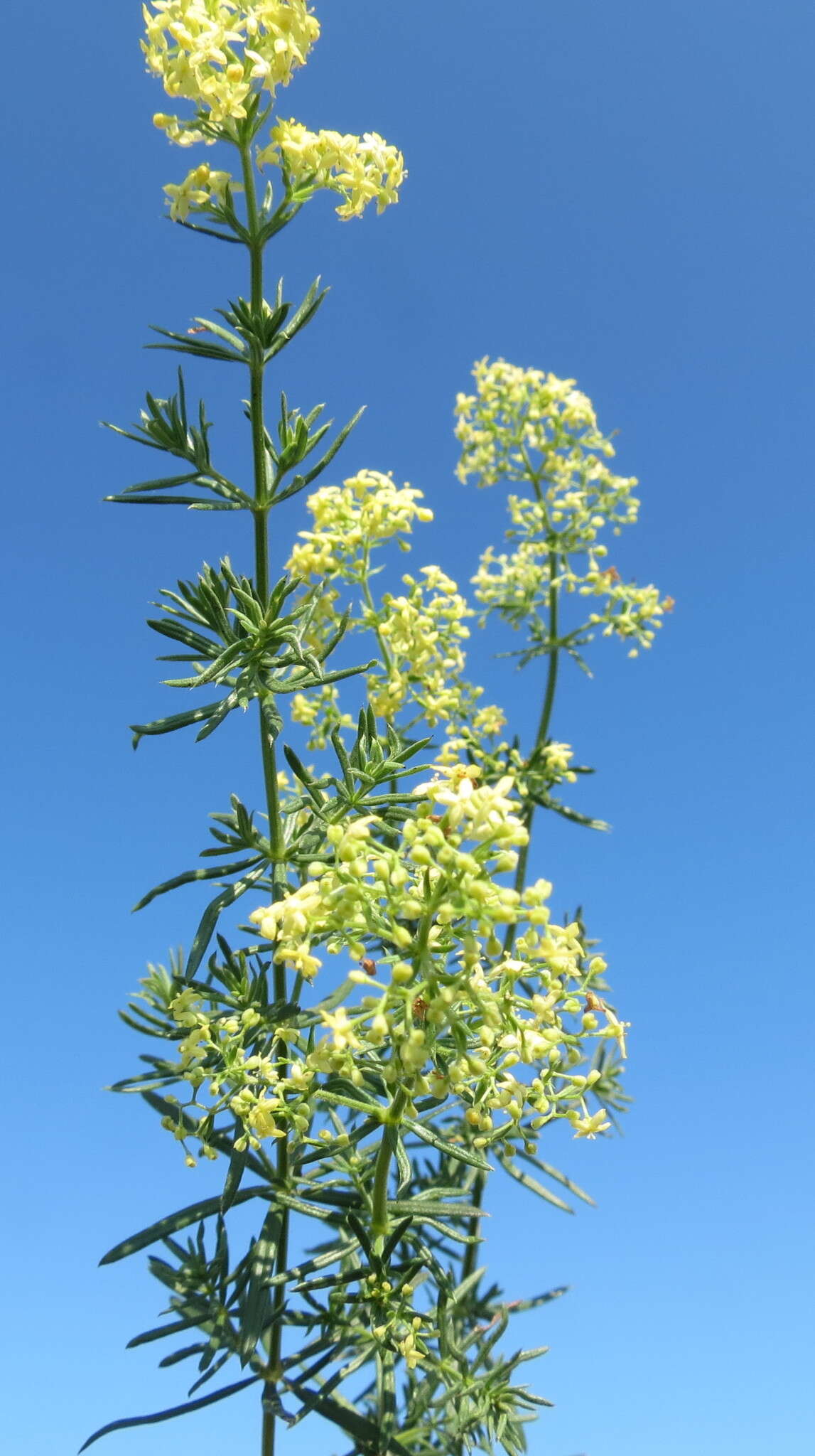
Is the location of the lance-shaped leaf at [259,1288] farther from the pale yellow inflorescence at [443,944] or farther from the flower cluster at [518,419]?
the flower cluster at [518,419]

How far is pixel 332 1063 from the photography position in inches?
88.2

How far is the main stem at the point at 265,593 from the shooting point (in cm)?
275

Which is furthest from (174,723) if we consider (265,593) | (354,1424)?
(354,1424)

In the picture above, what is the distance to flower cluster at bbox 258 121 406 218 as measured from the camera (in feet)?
8.93

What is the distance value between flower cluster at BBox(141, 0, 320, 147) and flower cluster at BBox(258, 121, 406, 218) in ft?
0.37

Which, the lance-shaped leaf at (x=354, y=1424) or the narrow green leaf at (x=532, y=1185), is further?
the narrow green leaf at (x=532, y=1185)

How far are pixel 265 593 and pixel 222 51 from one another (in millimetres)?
1275

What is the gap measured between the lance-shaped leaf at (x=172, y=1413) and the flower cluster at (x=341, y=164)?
3.06 meters

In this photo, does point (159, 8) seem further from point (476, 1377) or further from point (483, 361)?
point (476, 1377)

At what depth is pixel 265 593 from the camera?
9.55 feet

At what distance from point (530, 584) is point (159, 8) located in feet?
10.4

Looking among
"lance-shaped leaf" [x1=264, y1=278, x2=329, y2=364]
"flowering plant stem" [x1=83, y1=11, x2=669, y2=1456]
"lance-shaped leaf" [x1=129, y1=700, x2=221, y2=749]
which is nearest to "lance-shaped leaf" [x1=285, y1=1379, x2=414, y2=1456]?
"flowering plant stem" [x1=83, y1=11, x2=669, y2=1456]

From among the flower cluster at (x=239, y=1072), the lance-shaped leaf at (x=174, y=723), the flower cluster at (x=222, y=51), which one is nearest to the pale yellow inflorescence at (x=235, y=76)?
the flower cluster at (x=222, y=51)

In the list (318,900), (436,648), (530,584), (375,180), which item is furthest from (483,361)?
(318,900)
